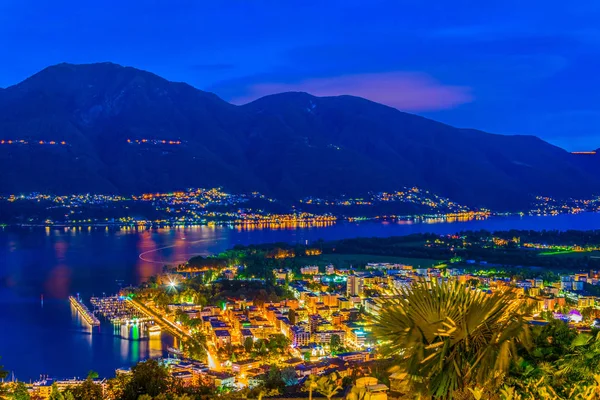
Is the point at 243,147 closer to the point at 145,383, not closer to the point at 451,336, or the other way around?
the point at 145,383

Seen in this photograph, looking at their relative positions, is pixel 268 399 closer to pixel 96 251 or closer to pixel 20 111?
pixel 96 251

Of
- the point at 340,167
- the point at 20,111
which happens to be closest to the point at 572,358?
the point at 340,167

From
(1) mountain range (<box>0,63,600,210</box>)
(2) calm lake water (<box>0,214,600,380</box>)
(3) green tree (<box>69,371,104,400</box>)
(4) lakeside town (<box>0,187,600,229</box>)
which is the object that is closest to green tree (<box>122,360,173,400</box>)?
(3) green tree (<box>69,371,104,400</box>)

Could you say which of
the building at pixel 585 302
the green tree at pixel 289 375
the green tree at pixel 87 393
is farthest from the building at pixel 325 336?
the green tree at pixel 87 393

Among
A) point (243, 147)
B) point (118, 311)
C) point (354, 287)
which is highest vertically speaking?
point (243, 147)

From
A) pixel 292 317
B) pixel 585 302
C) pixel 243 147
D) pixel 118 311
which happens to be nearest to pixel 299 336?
pixel 292 317

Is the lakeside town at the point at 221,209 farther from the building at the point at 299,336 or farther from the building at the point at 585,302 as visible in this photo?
the building at the point at 299,336
